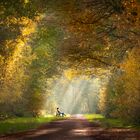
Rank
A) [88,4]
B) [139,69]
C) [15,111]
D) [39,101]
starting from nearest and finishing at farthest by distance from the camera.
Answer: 1. [88,4]
2. [139,69]
3. [15,111]
4. [39,101]

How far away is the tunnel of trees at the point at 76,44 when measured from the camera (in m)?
26.2

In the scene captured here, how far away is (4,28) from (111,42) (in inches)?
348

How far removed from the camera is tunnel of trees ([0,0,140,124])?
85.9ft

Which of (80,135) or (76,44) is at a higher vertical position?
(76,44)

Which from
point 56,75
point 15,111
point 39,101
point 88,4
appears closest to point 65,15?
point 88,4

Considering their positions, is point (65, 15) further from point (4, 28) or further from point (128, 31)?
point (4, 28)

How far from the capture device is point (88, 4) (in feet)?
85.0

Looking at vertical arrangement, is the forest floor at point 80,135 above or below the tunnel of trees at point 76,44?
below

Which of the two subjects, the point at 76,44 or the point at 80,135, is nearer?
the point at 80,135

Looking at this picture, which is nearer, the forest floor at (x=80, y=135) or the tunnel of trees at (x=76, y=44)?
the forest floor at (x=80, y=135)

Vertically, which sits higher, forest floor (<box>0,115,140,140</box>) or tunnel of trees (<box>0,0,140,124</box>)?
tunnel of trees (<box>0,0,140,124</box>)

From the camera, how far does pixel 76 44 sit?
3422cm

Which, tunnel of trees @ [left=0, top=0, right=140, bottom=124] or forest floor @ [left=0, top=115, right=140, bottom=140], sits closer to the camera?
forest floor @ [left=0, top=115, right=140, bottom=140]

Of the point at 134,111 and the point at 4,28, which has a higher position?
the point at 4,28
